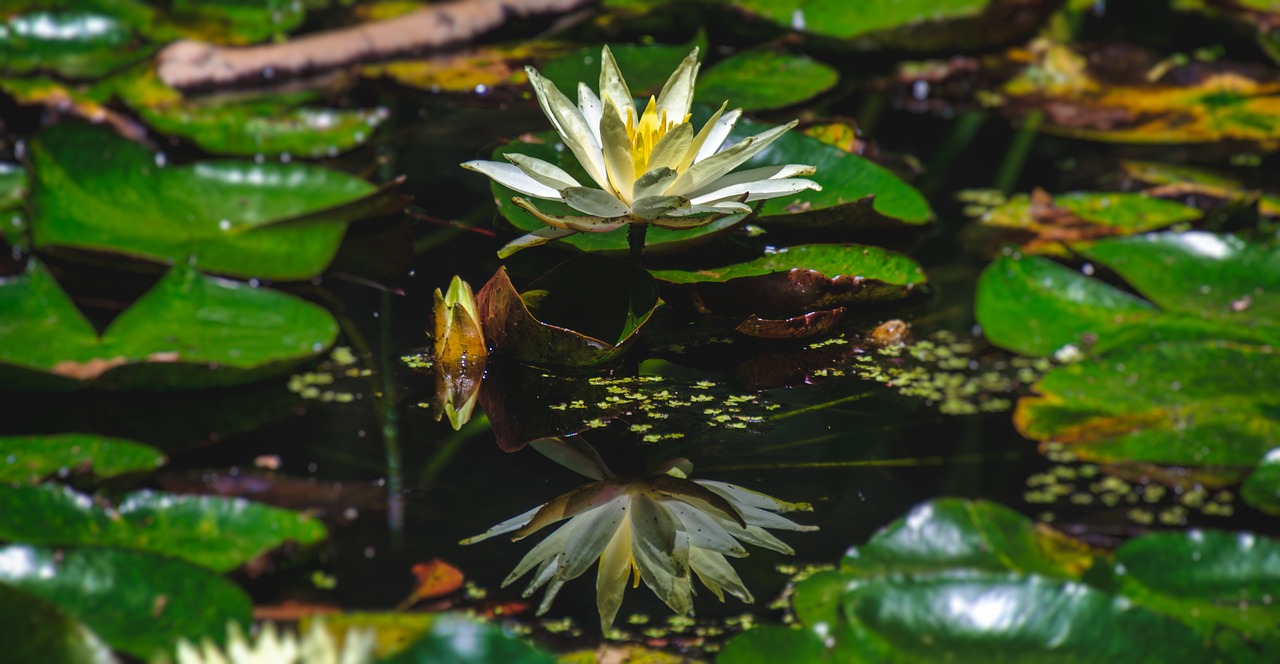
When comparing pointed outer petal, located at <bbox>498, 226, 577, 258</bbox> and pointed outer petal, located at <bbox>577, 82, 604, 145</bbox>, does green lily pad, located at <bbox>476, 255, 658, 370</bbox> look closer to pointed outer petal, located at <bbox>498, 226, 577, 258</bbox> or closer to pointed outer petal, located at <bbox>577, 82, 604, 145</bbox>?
pointed outer petal, located at <bbox>498, 226, 577, 258</bbox>

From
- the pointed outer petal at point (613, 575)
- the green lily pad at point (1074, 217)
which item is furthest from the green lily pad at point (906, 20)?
the pointed outer petal at point (613, 575)

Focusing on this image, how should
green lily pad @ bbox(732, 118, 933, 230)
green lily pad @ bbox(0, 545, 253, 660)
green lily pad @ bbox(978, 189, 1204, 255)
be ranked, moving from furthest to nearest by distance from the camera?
green lily pad @ bbox(978, 189, 1204, 255), green lily pad @ bbox(732, 118, 933, 230), green lily pad @ bbox(0, 545, 253, 660)

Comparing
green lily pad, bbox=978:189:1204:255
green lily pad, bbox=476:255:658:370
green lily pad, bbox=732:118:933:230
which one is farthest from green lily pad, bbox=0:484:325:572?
green lily pad, bbox=978:189:1204:255


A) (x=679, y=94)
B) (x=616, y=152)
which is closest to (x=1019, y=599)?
(x=616, y=152)

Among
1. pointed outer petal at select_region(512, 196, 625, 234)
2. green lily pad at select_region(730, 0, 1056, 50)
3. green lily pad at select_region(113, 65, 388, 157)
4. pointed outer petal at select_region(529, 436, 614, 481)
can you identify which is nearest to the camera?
pointed outer petal at select_region(529, 436, 614, 481)

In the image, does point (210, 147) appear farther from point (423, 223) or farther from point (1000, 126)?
point (1000, 126)
